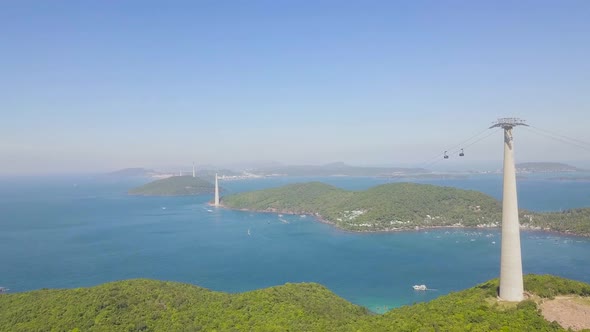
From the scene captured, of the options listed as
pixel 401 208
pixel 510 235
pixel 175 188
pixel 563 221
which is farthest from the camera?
pixel 175 188

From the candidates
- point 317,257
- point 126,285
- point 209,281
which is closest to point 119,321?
point 126,285

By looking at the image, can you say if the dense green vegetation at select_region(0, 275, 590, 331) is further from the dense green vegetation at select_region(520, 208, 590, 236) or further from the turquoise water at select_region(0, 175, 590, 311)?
the dense green vegetation at select_region(520, 208, 590, 236)

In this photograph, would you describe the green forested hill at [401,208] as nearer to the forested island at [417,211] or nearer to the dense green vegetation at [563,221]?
the forested island at [417,211]

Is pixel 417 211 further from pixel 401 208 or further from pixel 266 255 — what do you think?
pixel 266 255

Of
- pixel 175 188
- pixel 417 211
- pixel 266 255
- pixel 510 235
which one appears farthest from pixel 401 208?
pixel 175 188

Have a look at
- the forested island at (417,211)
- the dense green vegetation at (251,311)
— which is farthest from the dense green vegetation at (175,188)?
the dense green vegetation at (251,311)

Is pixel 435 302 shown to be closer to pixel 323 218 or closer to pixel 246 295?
pixel 246 295

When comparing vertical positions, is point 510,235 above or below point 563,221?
above
